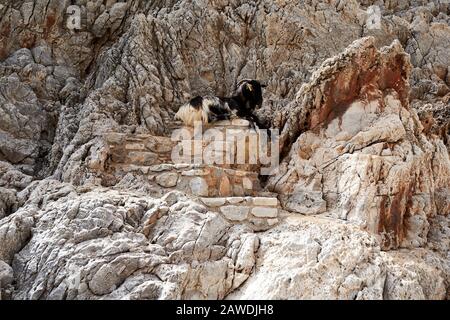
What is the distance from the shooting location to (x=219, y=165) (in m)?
10.1

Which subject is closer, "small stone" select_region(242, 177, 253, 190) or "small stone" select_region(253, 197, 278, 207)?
"small stone" select_region(253, 197, 278, 207)

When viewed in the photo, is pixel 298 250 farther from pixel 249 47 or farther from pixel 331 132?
pixel 249 47

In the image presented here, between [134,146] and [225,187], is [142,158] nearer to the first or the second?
[134,146]

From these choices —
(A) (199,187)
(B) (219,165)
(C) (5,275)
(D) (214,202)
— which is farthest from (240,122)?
(C) (5,275)

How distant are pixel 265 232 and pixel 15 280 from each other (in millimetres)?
4361

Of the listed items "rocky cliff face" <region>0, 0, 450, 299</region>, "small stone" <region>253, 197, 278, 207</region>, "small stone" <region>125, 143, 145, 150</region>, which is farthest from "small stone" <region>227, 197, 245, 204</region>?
"small stone" <region>125, 143, 145, 150</region>

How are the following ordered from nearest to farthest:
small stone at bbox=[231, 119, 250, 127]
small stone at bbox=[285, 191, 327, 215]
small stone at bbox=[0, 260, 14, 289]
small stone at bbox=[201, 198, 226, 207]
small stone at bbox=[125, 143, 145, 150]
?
small stone at bbox=[0, 260, 14, 289]
small stone at bbox=[201, 198, 226, 207]
small stone at bbox=[285, 191, 327, 215]
small stone at bbox=[125, 143, 145, 150]
small stone at bbox=[231, 119, 250, 127]

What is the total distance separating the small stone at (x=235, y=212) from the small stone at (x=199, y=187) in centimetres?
63

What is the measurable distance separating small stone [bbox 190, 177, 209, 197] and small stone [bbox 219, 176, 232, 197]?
38 centimetres

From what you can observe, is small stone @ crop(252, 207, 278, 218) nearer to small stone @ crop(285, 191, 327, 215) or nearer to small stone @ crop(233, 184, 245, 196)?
small stone @ crop(233, 184, 245, 196)

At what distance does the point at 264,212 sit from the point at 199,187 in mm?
1417

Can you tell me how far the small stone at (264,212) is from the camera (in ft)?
27.6

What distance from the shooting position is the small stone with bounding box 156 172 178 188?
29.2 feet
